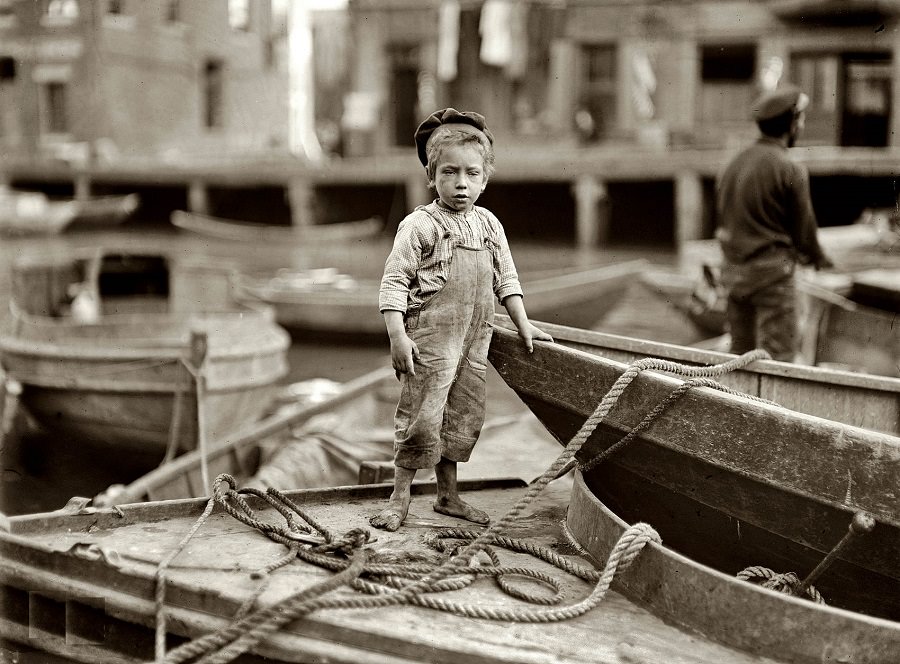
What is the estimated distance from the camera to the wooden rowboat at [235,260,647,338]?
37.4ft

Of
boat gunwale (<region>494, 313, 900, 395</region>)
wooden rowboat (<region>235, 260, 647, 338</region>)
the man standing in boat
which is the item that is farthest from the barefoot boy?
wooden rowboat (<region>235, 260, 647, 338</region>)

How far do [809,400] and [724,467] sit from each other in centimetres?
133

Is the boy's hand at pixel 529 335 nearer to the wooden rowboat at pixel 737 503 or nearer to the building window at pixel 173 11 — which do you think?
the wooden rowboat at pixel 737 503

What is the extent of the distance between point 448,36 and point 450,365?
20761 millimetres

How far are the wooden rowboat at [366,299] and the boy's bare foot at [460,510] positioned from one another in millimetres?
7891

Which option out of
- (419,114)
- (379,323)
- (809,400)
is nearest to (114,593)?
(809,400)

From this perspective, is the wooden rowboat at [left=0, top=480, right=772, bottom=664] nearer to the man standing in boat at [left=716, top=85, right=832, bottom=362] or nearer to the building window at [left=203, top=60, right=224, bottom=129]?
the man standing in boat at [left=716, top=85, right=832, bottom=362]

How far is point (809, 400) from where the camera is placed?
401 cm

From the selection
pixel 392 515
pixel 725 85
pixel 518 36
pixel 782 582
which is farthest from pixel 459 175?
pixel 725 85

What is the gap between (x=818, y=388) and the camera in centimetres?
400

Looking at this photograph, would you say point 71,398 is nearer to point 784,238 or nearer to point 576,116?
point 784,238

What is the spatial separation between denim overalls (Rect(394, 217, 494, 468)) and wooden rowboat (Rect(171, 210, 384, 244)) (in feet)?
54.0

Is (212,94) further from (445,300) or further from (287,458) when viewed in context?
(445,300)

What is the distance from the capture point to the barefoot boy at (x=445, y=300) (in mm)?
3221
